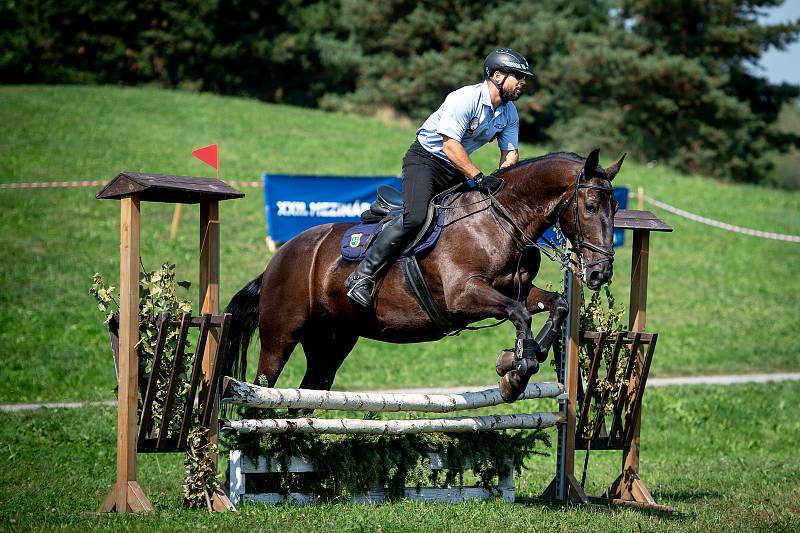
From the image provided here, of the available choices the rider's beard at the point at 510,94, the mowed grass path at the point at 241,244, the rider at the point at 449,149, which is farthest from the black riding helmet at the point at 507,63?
the mowed grass path at the point at 241,244

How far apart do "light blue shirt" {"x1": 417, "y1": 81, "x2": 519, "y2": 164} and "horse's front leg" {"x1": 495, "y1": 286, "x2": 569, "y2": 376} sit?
1250 mm

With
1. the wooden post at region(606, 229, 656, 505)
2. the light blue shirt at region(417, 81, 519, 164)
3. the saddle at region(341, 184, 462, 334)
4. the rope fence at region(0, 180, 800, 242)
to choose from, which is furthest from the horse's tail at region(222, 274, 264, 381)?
the rope fence at region(0, 180, 800, 242)

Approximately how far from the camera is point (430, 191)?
7457 mm

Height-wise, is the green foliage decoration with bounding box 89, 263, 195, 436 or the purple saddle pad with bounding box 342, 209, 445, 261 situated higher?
the purple saddle pad with bounding box 342, 209, 445, 261

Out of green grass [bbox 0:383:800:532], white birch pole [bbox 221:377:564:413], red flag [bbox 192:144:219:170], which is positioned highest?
red flag [bbox 192:144:219:170]

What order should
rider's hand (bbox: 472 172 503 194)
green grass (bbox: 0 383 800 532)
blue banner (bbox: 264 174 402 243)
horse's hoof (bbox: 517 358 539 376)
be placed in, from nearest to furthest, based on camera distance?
green grass (bbox: 0 383 800 532), horse's hoof (bbox: 517 358 539 376), rider's hand (bbox: 472 172 503 194), blue banner (bbox: 264 174 402 243)

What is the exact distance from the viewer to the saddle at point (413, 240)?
7.37m

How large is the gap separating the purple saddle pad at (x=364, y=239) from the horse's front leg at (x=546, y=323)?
33.3 inches

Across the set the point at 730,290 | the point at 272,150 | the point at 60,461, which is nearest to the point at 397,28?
the point at 272,150

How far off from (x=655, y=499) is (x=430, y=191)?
331 cm

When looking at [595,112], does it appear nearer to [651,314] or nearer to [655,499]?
[651,314]

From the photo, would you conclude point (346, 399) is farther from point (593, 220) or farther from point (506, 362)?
point (593, 220)

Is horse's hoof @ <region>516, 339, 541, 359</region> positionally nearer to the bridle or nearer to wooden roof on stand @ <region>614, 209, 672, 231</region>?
the bridle

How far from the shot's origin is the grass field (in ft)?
23.3
